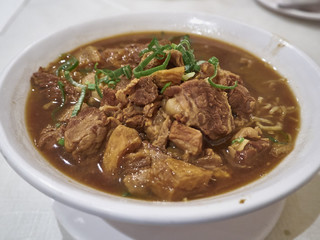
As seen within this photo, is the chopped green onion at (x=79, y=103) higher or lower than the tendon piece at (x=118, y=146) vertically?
lower

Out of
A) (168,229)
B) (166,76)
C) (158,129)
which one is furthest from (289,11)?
(168,229)

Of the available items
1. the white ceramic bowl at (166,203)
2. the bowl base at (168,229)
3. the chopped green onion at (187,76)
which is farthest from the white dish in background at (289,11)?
the bowl base at (168,229)

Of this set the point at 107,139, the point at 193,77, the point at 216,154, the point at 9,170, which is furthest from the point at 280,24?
the point at 9,170

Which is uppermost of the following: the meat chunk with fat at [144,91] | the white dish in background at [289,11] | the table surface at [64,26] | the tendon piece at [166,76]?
the white dish in background at [289,11]

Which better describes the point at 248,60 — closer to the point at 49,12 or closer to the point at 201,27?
the point at 201,27

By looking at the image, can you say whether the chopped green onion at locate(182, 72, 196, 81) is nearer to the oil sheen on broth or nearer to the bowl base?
the oil sheen on broth

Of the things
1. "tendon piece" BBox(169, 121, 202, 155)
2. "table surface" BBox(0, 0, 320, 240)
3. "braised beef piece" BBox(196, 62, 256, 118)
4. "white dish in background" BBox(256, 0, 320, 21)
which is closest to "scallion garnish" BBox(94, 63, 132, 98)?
"braised beef piece" BBox(196, 62, 256, 118)

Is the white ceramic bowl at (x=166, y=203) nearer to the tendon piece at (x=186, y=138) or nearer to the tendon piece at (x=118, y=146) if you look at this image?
the tendon piece at (x=118, y=146)

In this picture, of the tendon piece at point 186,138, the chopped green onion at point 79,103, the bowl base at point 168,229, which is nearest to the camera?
the bowl base at point 168,229

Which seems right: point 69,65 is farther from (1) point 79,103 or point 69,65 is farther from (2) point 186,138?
(2) point 186,138
